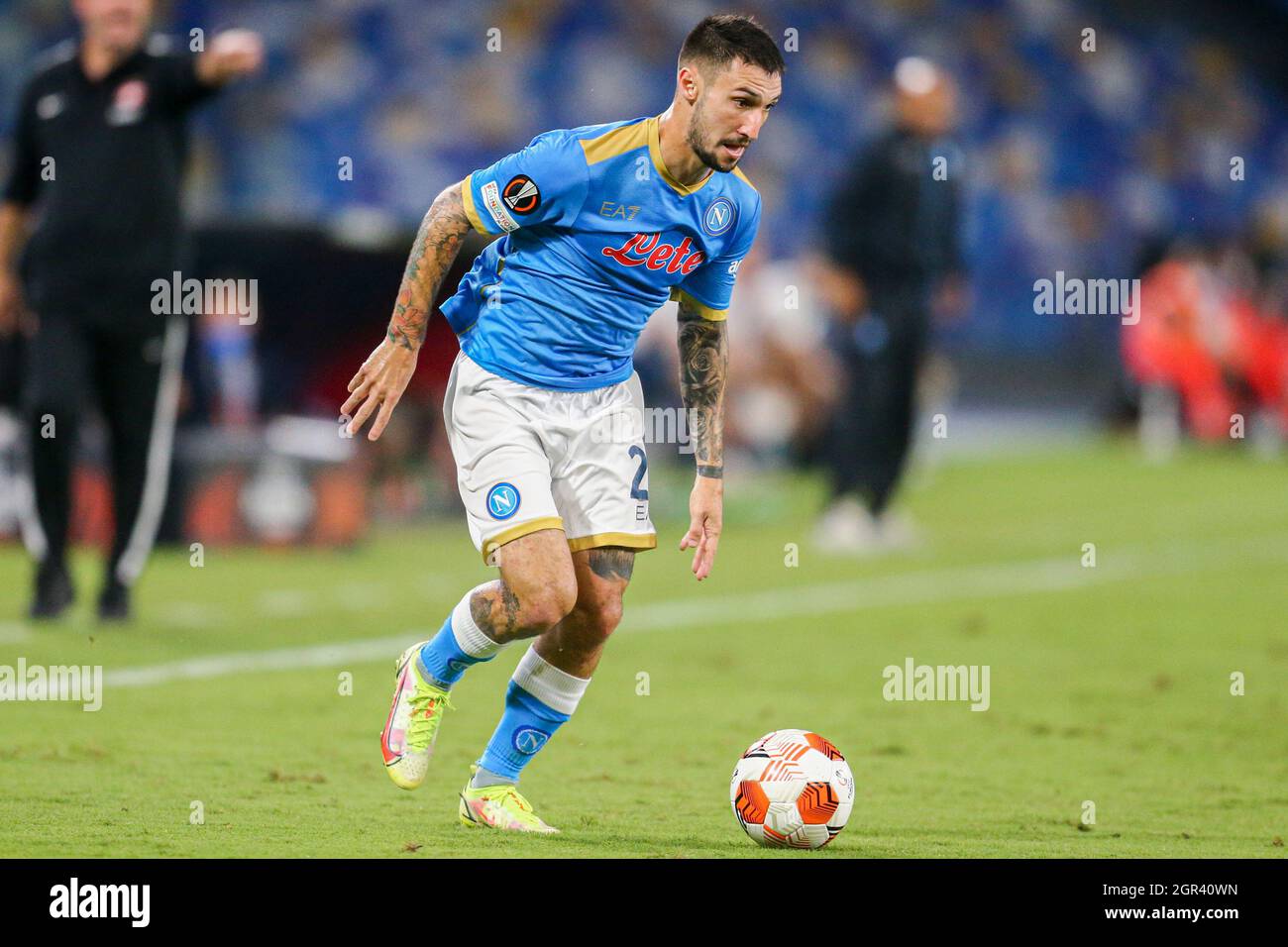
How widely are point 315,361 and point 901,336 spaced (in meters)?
4.27

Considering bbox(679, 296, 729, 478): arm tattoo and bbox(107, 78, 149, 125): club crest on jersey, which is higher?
bbox(107, 78, 149, 125): club crest on jersey

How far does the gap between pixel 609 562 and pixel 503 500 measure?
1.16ft

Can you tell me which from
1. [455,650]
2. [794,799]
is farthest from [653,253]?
[794,799]

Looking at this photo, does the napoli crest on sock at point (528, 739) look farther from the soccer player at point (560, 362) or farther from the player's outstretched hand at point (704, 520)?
the player's outstretched hand at point (704, 520)

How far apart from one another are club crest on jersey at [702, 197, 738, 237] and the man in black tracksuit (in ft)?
13.0

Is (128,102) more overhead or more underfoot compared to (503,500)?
more overhead

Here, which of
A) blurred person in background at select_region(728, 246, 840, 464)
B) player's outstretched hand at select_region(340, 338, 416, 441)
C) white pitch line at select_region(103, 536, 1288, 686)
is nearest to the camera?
player's outstretched hand at select_region(340, 338, 416, 441)

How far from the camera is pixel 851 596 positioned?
10.6 m

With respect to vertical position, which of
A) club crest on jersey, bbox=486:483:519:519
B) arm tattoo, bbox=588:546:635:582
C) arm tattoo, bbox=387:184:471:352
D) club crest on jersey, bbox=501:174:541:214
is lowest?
arm tattoo, bbox=588:546:635:582

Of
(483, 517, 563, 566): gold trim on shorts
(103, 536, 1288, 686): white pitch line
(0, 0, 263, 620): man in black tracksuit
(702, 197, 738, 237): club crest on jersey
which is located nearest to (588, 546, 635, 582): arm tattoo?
(483, 517, 563, 566): gold trim on shorts

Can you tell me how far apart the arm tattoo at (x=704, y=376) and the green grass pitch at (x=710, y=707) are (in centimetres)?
101

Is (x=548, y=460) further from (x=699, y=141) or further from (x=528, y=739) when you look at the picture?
(x=699, y=141)

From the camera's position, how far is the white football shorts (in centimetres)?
499

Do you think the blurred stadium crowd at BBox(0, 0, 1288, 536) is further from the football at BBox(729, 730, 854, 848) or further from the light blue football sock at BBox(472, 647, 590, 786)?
the football at BBox(729, 730, 854, 848)
